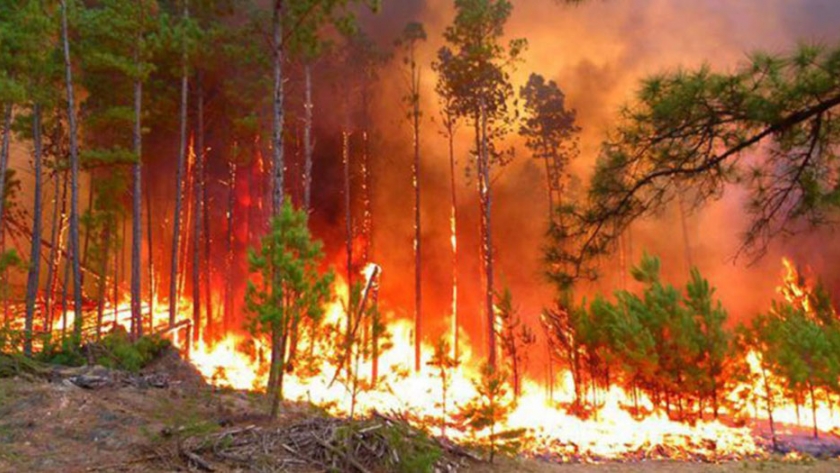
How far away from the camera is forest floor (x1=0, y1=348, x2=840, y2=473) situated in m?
5.91

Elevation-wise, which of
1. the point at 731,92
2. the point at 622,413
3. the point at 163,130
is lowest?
the point at 622,413

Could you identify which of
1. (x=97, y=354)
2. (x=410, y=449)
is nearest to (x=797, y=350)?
(x=410, y=449)

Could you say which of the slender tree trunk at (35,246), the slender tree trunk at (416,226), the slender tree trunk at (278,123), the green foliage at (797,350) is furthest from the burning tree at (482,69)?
the slender tree trunk at (35,246)

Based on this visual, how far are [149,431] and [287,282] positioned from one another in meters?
2.35

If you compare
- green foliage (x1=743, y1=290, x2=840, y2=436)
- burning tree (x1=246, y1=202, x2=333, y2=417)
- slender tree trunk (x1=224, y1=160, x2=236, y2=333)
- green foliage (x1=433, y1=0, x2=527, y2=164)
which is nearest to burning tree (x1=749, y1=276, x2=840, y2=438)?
green foliage (x1=743, y1=290, x2=840, y2=436)

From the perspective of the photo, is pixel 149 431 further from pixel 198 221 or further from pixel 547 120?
pixel 547 120

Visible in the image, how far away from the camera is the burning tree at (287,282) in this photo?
7.18 m

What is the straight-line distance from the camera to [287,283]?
7.35 meters

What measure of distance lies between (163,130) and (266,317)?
1862 cm

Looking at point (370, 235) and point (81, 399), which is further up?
point (370, 235)

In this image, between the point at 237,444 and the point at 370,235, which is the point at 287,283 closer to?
the point at 237,444

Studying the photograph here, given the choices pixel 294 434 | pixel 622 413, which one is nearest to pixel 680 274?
pixel 622 413

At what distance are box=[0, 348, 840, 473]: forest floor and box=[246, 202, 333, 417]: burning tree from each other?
3.57 ft

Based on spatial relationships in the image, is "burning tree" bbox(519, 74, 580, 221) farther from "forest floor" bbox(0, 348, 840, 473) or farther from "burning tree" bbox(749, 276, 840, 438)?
"forest floor" bbox(0, 348, 840, 473)
